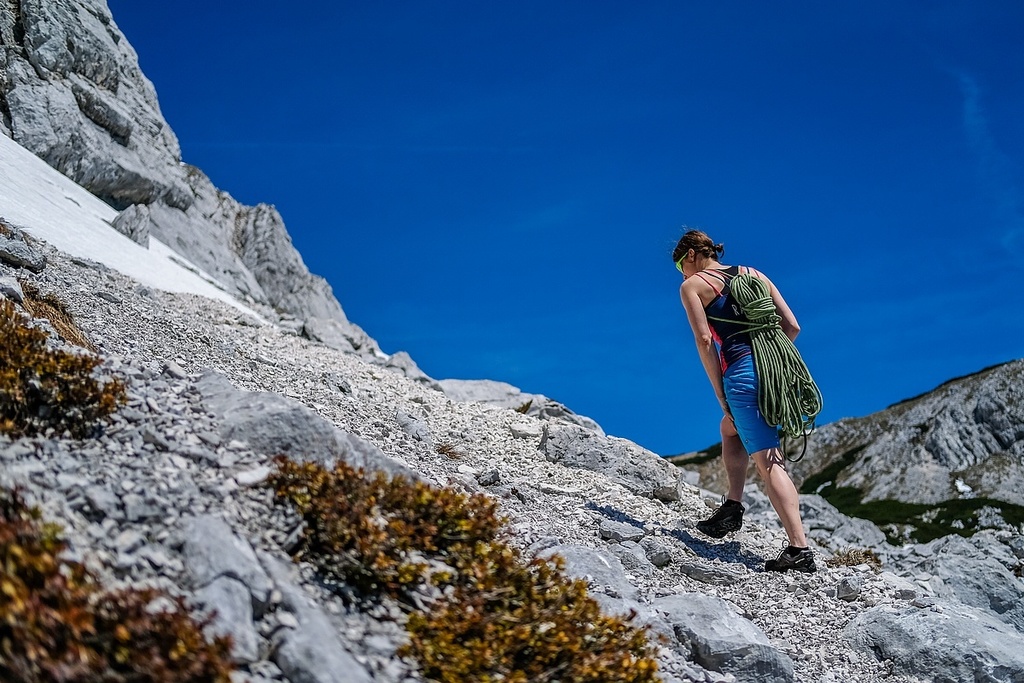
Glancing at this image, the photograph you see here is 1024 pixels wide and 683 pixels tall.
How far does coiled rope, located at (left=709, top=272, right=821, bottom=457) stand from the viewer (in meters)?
8.93

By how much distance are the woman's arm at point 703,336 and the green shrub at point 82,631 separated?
686 centimetres

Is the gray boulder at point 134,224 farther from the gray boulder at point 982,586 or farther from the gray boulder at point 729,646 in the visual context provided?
the gray boulder at point 729,646

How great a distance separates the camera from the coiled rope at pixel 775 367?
893cm

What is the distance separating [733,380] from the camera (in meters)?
9.18

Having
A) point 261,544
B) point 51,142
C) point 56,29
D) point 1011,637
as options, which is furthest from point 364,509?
point 56,29

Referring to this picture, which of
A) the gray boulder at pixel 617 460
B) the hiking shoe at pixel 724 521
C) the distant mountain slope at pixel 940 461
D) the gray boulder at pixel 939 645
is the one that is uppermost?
the distant mountain slope at pixel 940 461

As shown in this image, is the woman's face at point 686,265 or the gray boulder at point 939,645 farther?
the woman's face at point 686,265

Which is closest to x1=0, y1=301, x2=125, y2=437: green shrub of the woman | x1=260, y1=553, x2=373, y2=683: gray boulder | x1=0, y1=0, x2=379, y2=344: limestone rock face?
x1=260, y1=553, x2=373, y2=683: gray boulder

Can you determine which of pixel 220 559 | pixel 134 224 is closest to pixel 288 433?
pixel 220 559

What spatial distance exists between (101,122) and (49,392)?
1841 inches

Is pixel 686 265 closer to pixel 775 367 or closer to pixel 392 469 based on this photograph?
pixel 775 367

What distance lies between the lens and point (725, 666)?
247 inches

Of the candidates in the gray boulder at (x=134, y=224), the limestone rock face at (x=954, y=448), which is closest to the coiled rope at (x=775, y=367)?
the gray boulder at (x=134, y=224)

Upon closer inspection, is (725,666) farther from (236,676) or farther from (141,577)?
(141,577)
